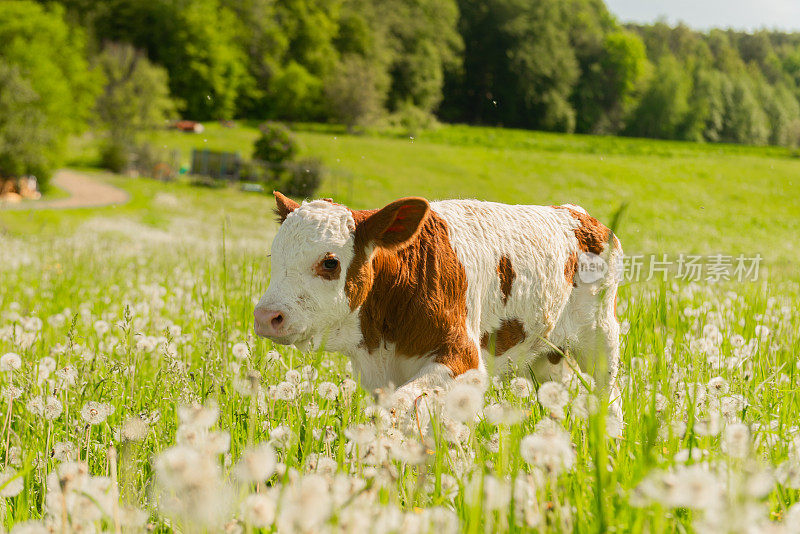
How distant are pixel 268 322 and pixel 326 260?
455 millimetres

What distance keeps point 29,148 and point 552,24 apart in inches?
2697

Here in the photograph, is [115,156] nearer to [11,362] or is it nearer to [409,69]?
[409,69]

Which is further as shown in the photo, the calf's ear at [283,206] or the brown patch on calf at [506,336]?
the brown patch on calf at [506,336]

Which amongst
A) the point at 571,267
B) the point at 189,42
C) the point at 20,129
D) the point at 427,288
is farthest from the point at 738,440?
the point at 189,42

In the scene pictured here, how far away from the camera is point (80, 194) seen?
133 feet

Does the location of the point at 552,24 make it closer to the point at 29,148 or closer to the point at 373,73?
the point at 373,73

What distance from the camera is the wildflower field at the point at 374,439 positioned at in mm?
1472

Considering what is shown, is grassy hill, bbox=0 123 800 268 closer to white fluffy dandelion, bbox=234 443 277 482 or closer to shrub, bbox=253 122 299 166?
shrub, bbox=253 122 299 166

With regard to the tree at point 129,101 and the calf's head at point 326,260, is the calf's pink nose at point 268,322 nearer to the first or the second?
the calf's head at point 326,260

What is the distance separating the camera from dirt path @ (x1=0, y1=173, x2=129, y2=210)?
108 ft

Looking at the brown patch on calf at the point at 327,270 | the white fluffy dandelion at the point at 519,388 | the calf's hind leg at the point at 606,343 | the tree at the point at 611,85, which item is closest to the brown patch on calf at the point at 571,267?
the calf's hind leg at the point at 606,343

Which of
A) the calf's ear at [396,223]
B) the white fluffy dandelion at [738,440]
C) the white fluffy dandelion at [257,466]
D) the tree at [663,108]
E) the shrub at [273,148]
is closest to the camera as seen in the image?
the white fluffy dandelion at [257,466]

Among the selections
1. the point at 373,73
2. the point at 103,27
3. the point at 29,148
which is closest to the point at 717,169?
the point at 373,73

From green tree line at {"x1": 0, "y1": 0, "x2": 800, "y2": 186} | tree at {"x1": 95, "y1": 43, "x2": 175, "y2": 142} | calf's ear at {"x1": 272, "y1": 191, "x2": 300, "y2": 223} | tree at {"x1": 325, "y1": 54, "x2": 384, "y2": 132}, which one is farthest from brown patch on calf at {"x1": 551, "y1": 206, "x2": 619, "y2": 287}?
tree at {"x1": 95, "y1": 43, "x2": 175, "y2": 142}
